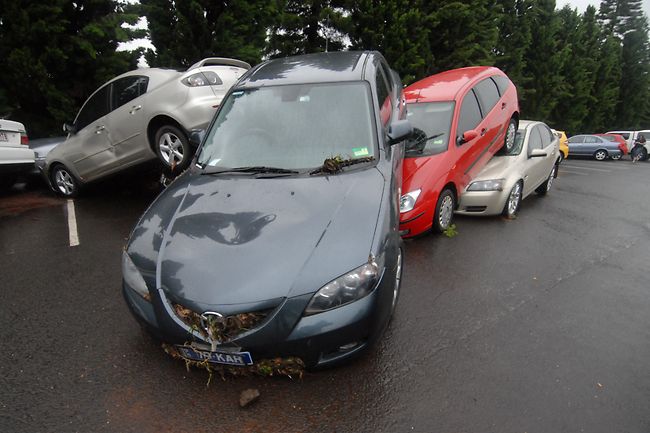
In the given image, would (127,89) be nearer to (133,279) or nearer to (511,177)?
(133,279)

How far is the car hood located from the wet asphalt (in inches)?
29.2

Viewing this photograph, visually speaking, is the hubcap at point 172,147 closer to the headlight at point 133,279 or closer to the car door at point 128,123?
the car door at point 128,123

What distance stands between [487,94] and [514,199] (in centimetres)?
177

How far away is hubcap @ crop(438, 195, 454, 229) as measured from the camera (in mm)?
5792

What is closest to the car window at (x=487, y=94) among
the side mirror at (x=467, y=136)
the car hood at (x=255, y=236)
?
the side mirror at (x=467, y=136)

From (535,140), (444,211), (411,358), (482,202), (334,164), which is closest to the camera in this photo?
(411,358)

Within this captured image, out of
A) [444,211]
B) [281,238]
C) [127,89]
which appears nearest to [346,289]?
[281,238]

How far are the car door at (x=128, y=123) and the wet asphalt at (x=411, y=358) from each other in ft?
5.28

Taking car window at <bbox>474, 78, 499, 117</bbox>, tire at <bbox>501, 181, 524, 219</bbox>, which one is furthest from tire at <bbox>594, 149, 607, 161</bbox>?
tire at <bbox>501, 181, 524, 219</bbox>

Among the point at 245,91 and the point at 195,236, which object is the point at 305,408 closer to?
the point at 195,236

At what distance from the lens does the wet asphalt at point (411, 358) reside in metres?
2.56

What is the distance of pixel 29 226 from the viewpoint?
614 centimetres

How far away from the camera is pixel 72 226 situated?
239 inches

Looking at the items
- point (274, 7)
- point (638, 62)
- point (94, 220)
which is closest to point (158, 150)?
point (94, 220)
